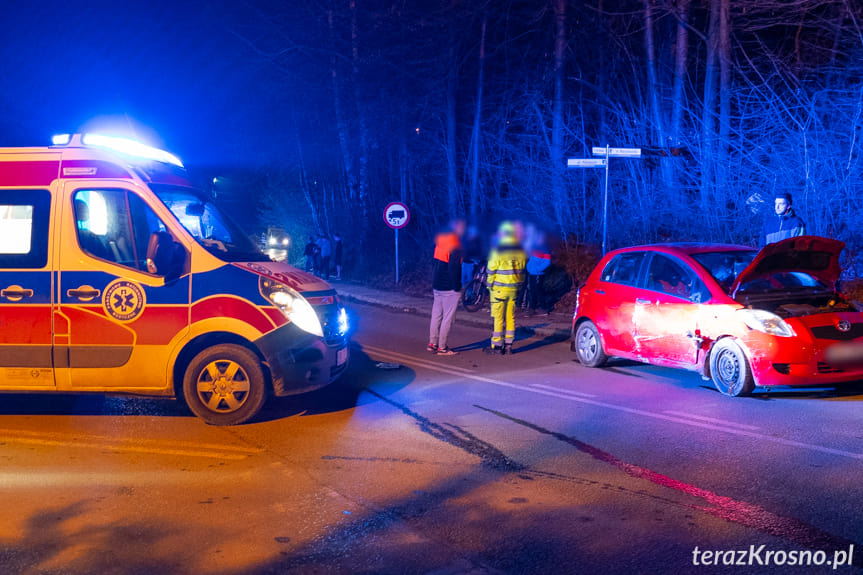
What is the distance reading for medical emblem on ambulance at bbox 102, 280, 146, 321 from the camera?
23.2 ft

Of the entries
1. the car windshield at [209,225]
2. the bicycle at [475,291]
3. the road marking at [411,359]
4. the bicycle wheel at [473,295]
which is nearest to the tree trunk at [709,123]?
the bicycle at [475,291]

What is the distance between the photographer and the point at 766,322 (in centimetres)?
803

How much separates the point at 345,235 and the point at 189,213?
25.6 metres

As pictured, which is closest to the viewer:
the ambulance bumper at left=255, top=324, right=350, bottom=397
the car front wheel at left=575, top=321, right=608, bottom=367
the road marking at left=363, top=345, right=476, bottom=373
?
the ambulance bumper at left=255, top=324, right=350, bottom=397

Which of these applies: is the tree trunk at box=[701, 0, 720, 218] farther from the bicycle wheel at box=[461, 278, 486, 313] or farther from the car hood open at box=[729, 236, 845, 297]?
the car hood open at box=[729, 236, 845, 297]

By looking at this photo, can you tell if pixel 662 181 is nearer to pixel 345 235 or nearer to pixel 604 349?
pixel 604 349

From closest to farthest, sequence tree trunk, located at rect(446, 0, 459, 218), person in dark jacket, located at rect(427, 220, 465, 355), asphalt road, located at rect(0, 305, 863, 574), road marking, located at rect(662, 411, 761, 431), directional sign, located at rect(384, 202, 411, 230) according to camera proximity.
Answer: asphalt road, located at rect(0, 305, 863, 574)
road marking, located at rect(662, 411, 761, 431)
person in dark jacket, located at rect(427, 220, 465, 355)
directional sign, located at rect(384, 202, 411, 230)
tree trunk, located at rect(446, 0, 459, 218)

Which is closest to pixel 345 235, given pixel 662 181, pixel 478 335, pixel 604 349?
pixel 662 181

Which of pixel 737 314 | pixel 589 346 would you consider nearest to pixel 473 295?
pixel 589 346

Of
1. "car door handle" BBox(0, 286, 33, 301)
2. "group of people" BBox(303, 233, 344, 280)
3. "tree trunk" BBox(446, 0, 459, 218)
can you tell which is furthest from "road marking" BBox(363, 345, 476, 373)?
"group of people" BBox(303, 233, 344, 280)

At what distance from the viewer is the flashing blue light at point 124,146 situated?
24.5 ft

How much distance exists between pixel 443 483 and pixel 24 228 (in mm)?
4404

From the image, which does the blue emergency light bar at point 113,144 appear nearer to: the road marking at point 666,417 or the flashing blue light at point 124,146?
the flashing blue light at point 124,146

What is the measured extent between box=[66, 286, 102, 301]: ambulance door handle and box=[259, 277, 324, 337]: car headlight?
1438 mm
